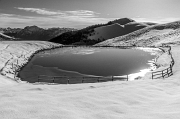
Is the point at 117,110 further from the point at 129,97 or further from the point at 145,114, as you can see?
the point at 129,97

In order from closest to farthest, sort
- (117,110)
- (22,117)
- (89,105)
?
(22,117), (117,110), (89,105)

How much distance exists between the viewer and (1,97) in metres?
9.88

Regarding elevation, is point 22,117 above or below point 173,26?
below

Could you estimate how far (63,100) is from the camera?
10156 millimetres

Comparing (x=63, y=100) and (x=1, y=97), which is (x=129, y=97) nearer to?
(x=63, y=100)

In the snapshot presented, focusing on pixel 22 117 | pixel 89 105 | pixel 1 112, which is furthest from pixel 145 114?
pixel 1 112

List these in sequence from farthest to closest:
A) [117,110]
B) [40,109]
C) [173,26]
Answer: [173,26]
[117,110]
[40,109]

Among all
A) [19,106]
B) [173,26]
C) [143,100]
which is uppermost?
[173,26]

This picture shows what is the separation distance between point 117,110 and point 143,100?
3.49 m

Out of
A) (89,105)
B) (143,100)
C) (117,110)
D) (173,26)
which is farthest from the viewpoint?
(173,26)

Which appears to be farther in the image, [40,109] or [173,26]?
[173,26]

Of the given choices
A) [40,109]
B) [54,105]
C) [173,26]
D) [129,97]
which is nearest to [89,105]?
[54,105]

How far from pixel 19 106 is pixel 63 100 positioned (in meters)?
2.62

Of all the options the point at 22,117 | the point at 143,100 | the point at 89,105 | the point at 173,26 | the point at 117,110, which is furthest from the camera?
the point at 173,26
